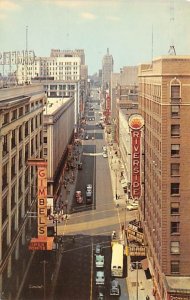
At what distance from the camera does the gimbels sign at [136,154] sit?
56.2 feet

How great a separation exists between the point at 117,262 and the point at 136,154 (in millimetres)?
4679

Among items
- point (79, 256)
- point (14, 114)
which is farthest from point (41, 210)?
point (79, 256)

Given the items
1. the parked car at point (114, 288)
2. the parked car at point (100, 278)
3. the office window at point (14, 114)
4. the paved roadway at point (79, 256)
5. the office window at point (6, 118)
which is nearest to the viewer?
the office window at point (6, 118)

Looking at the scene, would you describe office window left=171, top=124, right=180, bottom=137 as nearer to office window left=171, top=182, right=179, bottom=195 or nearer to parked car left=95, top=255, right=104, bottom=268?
office window left=171, top=182, right=179, bottom=195

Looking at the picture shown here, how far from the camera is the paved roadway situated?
1773 cm

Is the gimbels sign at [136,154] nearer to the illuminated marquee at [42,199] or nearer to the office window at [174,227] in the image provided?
the office window at [174,227]

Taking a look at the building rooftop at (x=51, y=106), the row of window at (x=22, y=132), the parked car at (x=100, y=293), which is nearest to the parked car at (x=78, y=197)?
the building rooftop at (x=51, y=106)

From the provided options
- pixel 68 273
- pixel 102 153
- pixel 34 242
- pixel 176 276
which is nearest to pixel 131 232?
pixel 68 273

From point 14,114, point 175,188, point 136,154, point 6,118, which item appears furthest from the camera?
point 136,154

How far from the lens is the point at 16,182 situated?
53.5 feet

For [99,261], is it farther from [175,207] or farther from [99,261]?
[175,207]

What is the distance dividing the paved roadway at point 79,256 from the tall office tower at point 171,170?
2189 mm

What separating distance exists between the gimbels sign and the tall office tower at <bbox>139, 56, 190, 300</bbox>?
2.08ft

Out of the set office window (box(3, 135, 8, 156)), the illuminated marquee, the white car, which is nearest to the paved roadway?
the white car
